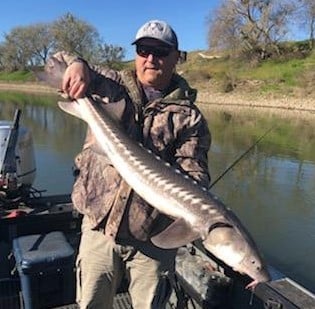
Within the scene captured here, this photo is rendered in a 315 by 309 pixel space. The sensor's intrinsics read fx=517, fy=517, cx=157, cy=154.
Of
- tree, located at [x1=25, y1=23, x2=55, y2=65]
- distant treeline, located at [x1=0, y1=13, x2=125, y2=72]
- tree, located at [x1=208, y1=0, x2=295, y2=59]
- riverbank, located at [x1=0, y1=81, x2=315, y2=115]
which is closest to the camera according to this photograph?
riverbank, located at [x1=0, y1=81, x2=315, y2=115]

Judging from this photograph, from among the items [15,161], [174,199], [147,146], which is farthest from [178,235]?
[15,161]

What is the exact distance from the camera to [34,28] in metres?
77.4

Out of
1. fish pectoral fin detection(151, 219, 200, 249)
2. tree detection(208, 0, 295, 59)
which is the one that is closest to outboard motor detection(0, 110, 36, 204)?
fish pectoral fin detection(151, 219, 200, 249)

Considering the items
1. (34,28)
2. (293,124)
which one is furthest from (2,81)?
(293,124)

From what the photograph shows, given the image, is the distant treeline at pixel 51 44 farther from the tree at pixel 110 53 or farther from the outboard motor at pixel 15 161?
the outboard motor at pixel 15 161

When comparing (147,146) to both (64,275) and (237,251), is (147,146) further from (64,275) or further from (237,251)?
(64,275)

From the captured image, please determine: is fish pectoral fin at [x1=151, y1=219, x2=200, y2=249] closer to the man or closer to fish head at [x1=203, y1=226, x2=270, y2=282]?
fish head at [x1=203, y1=226, x2=270, y2=282]

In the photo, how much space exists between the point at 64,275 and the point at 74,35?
67.5 meters

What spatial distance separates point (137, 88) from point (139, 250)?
0.90 meters

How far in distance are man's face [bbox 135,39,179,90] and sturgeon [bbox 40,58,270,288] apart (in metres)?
0.24

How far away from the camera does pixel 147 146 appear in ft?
9.28

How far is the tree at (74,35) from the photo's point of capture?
2638 inches

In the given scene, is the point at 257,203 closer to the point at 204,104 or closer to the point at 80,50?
the point at 204,104

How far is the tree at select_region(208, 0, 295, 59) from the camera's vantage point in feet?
170
